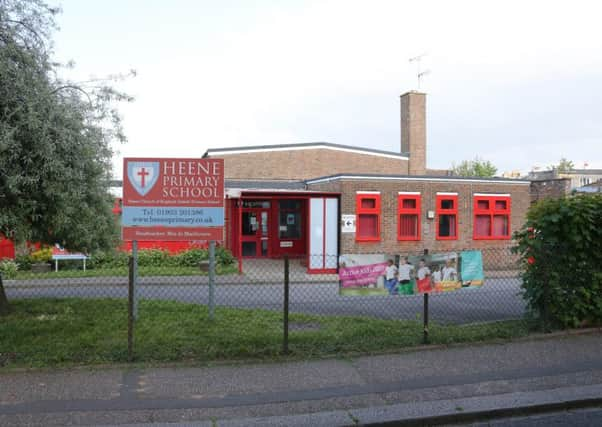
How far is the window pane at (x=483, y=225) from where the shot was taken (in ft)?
76.9

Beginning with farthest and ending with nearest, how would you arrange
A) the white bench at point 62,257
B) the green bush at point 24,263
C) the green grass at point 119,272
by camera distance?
1. the green bush at point 24,263
2. the white bench at point 62,257
3. the green grass at point 119,272

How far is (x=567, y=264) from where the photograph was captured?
846 centimetres

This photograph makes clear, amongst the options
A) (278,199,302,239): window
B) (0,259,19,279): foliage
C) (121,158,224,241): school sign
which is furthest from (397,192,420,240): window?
(0,259,19,279): foliage

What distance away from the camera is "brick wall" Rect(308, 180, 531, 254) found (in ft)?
68.7

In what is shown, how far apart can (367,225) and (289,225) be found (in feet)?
14.3

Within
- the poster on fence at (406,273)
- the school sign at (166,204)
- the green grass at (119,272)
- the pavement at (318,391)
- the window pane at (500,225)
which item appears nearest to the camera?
the pavement at (318,391)

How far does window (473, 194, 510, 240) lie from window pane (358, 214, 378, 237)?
184 inches

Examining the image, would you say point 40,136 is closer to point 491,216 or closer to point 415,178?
point 415,178

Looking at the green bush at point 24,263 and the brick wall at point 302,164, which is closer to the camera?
the green bush at point 24,263

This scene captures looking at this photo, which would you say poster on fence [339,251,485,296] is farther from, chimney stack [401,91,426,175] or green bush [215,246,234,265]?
chimney stack [401,91,426,175]

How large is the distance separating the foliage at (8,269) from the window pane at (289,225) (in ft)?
33.7

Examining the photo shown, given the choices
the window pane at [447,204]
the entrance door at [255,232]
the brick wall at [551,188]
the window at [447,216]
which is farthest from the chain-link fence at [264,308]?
the brick wall at [551,188]

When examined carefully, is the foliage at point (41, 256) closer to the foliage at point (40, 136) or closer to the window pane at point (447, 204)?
the foliage at point (40, 136)

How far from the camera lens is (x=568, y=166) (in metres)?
99.0
